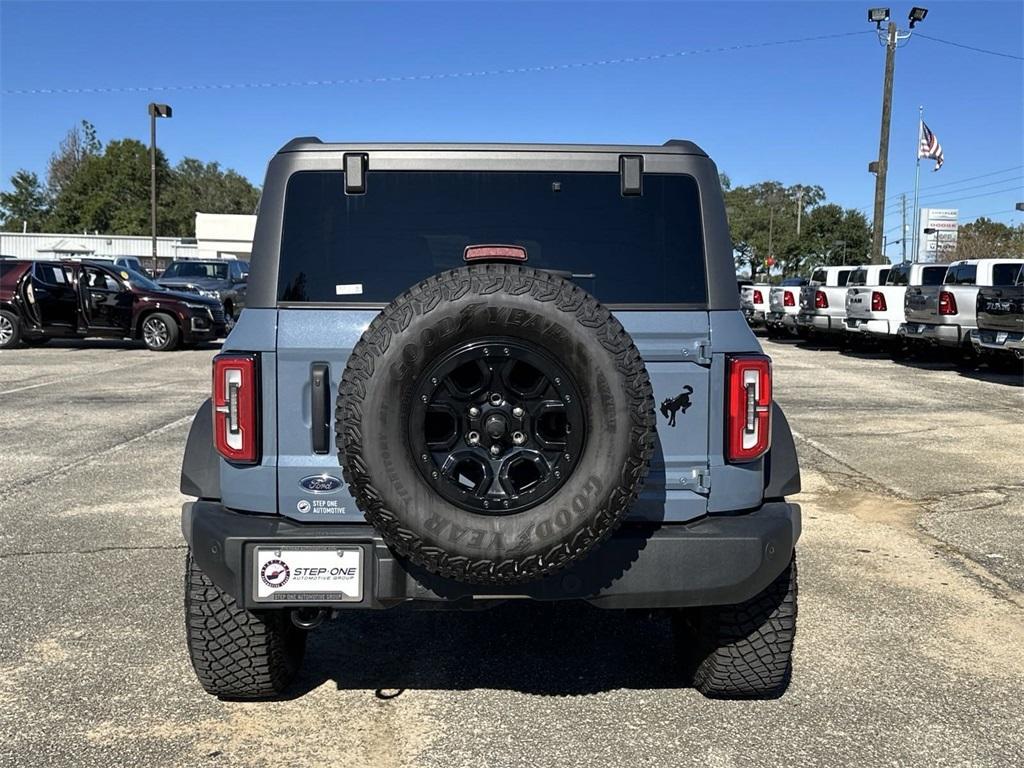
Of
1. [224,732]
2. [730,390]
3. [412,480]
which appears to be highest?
[730,390]

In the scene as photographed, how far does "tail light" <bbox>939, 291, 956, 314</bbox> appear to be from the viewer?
16.0 m

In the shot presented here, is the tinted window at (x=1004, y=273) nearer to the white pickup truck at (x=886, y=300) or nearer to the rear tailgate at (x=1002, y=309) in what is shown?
the rear tailgate at (x=1002, y=309)

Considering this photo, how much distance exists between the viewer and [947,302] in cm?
1609

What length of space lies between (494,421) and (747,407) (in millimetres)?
906

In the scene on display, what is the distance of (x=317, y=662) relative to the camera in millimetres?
3918

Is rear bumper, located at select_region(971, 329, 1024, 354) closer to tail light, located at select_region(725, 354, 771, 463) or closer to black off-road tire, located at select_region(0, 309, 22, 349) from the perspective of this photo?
tail light, located at select_region(725, 354, 771, 463)

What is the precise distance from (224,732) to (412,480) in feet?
4.10

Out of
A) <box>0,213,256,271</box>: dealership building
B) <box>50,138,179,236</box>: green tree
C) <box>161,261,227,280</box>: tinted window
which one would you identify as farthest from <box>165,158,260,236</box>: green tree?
<box>161,261,227,280</box>: tinted window

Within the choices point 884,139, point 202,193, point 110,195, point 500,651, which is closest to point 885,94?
point 884,139

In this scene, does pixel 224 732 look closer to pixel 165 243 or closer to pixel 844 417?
pixel 844 417

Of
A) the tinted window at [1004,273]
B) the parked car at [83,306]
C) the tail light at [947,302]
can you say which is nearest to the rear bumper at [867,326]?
the tail light at [947,302]

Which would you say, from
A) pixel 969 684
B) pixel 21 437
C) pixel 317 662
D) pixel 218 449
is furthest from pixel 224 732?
pixel 21 437

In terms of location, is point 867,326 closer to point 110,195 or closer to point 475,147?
point 475,147

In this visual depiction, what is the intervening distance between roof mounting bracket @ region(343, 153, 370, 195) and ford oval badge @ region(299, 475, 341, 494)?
0.95 meters
